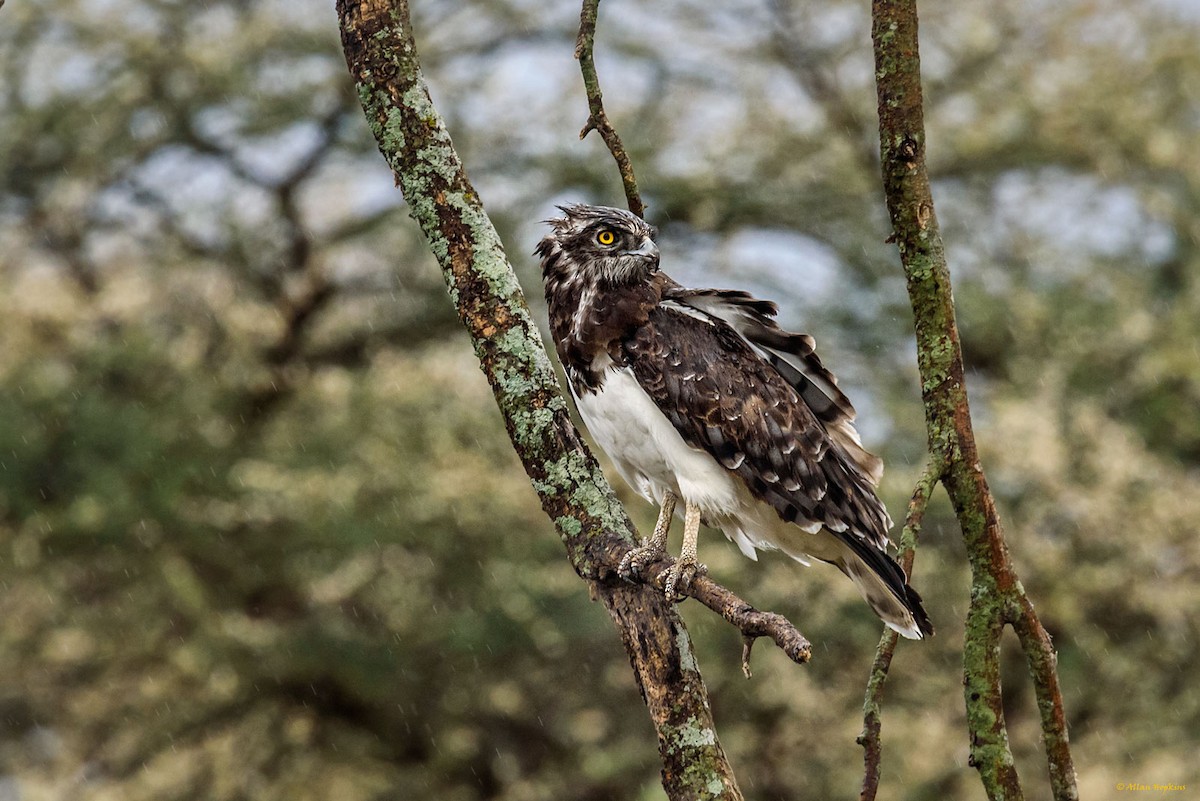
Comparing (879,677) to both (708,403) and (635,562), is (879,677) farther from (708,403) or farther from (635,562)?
(708,403)

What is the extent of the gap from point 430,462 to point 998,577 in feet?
21.6

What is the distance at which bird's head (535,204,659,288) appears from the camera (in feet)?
10.8

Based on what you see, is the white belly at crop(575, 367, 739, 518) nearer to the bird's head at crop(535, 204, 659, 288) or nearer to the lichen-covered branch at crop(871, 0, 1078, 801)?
the bird's head at crop(535, 204, 659, 288)

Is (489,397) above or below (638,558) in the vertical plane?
above

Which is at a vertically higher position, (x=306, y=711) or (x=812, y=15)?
(x=812, y=15)

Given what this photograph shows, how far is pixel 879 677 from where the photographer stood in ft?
7.13

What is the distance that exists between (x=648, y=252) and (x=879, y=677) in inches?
55.5

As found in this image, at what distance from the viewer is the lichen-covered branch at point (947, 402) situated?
244 centimetres

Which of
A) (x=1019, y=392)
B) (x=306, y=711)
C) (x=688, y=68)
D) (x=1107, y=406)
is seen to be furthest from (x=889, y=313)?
(x=306, y=711)

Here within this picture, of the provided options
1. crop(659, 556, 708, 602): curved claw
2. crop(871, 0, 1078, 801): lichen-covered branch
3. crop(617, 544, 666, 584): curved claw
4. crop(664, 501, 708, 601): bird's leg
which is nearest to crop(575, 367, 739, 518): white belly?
crop(664, 501, 708, 601): bird's leg

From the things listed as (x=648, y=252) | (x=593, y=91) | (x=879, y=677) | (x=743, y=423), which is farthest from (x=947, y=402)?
(x=648, y=252)

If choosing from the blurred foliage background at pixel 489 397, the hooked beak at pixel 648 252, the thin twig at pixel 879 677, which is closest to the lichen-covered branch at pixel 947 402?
the thin twig at pixel 879 677

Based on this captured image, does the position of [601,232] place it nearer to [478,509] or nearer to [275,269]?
[478,509]

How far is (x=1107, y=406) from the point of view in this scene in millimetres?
8766
